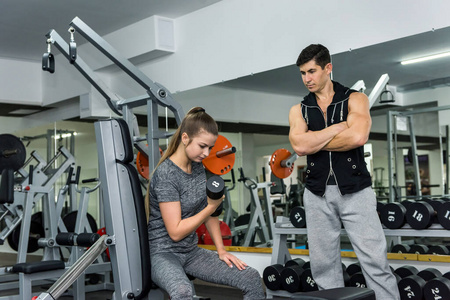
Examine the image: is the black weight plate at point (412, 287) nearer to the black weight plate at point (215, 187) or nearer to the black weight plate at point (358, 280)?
the black weight plate at point (358, 280)

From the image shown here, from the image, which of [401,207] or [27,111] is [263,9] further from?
[27,111]

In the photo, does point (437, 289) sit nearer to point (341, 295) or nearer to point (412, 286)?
point (412, 286)

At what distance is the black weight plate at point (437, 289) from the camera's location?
110 inches

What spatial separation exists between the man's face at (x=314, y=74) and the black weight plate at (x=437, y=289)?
4.05 feet

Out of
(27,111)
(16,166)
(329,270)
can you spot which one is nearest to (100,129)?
(329,270)

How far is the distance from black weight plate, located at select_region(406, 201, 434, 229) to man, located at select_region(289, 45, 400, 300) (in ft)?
2.19

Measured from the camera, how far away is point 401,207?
304 cm

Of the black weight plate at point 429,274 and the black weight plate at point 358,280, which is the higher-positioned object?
the black weight plate at point 429,274

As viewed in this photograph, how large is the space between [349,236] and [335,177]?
277 millimetres

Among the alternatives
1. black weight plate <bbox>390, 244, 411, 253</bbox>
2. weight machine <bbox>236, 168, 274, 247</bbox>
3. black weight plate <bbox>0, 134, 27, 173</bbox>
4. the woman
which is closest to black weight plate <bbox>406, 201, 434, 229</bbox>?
black weight plate <bbox>390, 244, 411, 253</bbox>

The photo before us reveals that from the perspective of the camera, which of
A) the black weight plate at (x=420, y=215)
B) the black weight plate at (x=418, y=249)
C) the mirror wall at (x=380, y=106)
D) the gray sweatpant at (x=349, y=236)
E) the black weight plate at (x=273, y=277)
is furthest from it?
the black weight plate at (x=418, y=249)

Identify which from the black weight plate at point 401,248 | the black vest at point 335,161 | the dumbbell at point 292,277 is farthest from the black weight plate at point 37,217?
the black vest at point 335,161

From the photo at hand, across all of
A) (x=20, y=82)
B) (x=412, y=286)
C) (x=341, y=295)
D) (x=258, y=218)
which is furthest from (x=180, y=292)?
(x=20, y=82)

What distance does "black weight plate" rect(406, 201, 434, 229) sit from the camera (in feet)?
9.62
